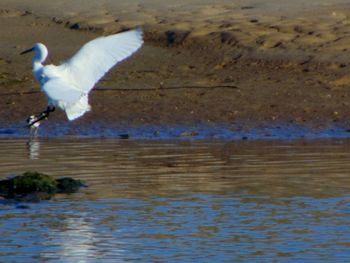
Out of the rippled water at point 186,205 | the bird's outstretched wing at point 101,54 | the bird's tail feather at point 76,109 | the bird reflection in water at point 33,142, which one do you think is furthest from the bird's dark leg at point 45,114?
the bird's tail feather at point 76,109

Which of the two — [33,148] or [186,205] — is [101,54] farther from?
[186,205]

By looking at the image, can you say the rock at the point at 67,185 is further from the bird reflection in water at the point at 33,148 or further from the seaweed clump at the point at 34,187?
the bird reflection in water at the point at 33,148

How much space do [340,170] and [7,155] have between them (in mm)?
3423

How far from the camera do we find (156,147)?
40.5ft

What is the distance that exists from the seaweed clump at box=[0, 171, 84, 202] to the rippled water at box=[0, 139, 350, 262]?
0.48ft

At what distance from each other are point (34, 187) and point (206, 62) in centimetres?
664

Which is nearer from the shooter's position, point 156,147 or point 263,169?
point 263,169

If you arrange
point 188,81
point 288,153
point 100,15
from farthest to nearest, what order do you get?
point 100,15
point 188,81
point 288,153

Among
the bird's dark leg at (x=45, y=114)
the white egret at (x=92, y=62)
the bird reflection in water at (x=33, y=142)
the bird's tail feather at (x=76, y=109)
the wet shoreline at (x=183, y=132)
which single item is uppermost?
the white egret at (x=92, y=62)

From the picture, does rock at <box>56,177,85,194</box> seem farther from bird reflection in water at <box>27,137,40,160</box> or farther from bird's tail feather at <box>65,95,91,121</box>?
bird reflection in water at <box>27,137,40,160</box>

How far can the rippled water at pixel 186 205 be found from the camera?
24.6 feet

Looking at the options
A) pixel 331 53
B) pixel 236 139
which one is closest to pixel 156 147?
pixel 236 139

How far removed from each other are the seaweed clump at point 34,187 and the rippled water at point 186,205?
0.15m

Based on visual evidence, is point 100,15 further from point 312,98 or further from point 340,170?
point 340,170
